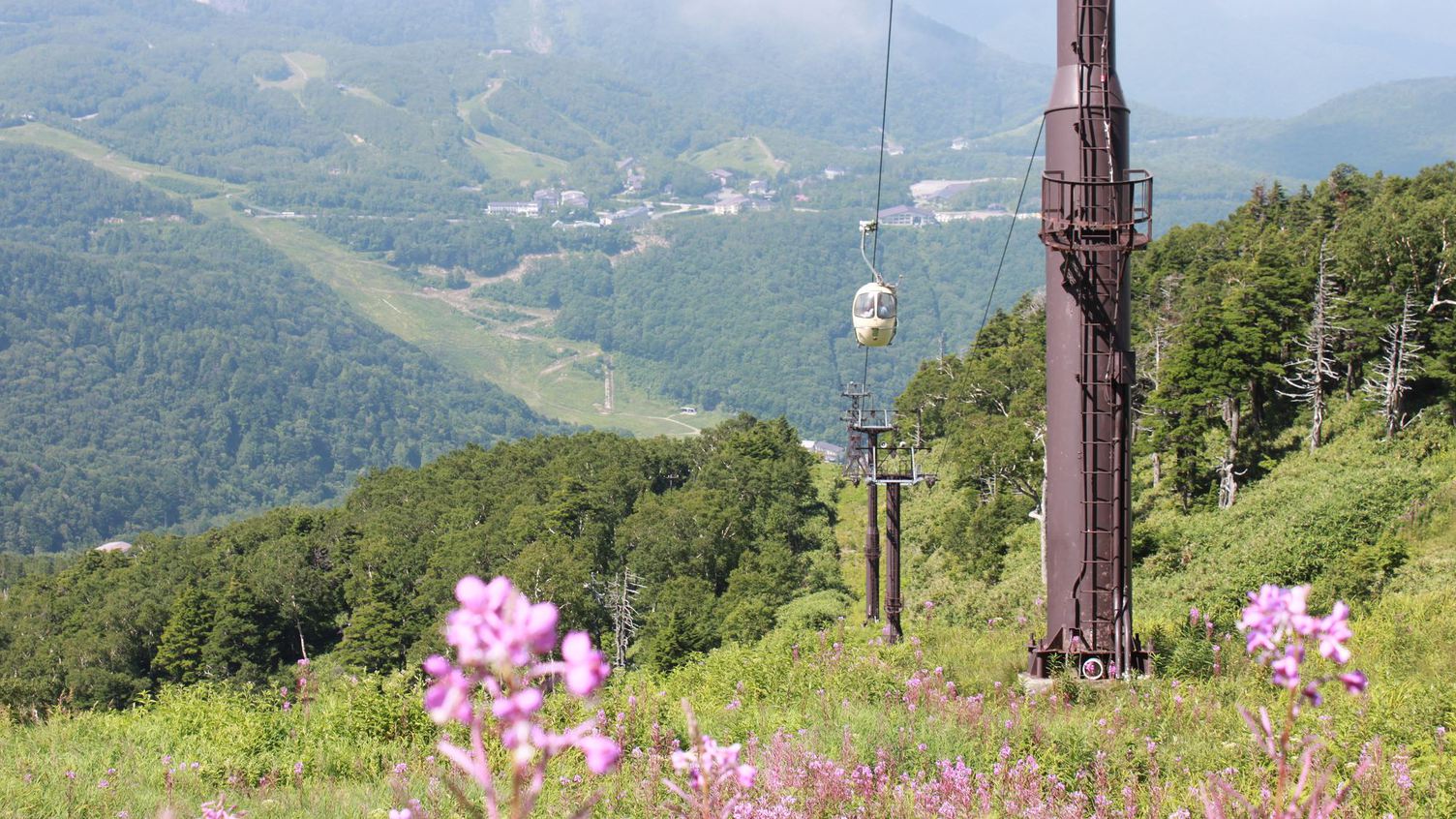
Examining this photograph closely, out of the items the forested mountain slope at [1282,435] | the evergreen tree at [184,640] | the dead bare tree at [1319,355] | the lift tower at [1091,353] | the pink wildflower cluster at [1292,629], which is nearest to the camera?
the pink wildflower cluster at [1292,629]

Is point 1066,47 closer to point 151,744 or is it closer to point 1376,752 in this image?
point 1376,752

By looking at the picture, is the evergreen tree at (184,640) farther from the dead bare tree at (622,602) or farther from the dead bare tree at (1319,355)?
the dead bare tree at (1319,355)

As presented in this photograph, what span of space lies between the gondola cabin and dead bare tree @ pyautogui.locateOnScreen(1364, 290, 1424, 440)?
1538 centimetres

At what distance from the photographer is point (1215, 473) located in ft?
105

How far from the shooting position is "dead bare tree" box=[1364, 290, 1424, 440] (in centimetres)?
2680

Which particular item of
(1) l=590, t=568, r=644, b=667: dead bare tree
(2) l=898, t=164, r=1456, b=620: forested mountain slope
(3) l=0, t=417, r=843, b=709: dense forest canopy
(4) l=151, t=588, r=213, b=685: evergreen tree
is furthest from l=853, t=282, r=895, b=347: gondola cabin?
(4) l=151, t=588, r=213, b=685: evergreen tree

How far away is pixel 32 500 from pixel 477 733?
166302mm

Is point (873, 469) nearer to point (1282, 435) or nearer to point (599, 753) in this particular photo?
point (1282, 435)

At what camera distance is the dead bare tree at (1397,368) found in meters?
26.8

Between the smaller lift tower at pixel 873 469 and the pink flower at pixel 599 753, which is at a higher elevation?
the pink flower at pixel 599 753

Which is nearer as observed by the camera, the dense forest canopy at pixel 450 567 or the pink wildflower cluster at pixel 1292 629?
the pink wildflower cluster at pixel 1292 629

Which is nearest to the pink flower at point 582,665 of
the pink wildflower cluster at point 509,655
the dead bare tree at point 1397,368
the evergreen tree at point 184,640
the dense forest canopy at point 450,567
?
the pink wildflower cluster at point 509,655

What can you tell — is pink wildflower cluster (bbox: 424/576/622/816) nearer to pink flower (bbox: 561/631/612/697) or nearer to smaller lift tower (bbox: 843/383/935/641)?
pink flower (bbox: 561/631/612/697)

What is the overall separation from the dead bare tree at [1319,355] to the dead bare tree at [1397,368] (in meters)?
0.98
